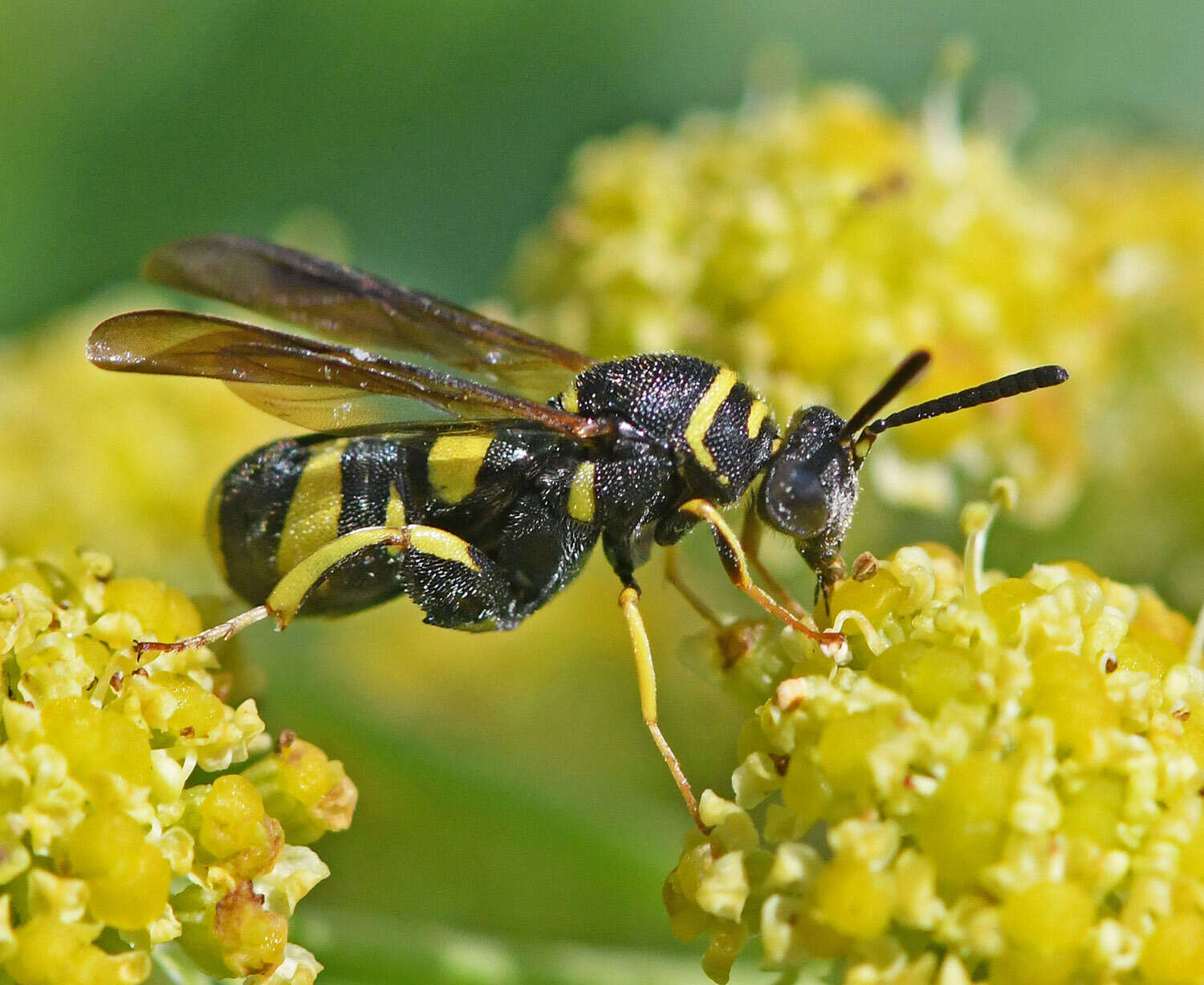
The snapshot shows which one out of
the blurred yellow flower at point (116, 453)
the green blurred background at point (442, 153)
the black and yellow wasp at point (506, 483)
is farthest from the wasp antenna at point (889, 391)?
the blurred yellow flower at point (116, 453)

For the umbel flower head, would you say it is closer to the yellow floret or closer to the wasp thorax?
the wasp thorax

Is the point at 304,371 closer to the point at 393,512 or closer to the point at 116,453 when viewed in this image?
the point at 393,512

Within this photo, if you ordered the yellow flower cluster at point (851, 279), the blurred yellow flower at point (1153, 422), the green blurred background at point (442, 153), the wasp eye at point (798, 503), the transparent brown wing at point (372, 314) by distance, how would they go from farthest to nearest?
the blurred yellow flower at point (1153, 422) → the green blurred background at point (442, 153) → the yellow flower cluster at point (851, 279) → the transparent brown wing at point (372, 314) → the wasp eye at point (798, 503)

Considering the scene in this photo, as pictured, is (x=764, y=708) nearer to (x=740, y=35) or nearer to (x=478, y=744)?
(x=478, y=744)

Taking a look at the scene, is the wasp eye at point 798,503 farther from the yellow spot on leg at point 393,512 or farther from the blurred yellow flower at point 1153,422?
the blurred yellow flower at point 1153,422

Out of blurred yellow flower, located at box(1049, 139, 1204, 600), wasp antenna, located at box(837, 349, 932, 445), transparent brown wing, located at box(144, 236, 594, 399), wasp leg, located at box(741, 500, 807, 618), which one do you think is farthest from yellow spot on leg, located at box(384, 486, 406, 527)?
blurred yellow flower, located at box(1049, 139, 1204, 600)

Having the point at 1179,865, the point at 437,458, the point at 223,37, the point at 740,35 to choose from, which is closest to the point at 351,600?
the point at 437,458

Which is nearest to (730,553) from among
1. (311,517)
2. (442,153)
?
(311,517)
